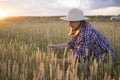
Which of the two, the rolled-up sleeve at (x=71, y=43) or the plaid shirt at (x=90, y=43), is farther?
the rolled-up sleeve at (x=71, y=43)

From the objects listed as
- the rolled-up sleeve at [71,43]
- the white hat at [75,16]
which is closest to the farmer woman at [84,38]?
the white hat at [75,16]

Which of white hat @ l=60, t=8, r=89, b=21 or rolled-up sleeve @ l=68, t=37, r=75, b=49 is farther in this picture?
rolled-up sleeve @ l=68, t=37, r=75, b=49

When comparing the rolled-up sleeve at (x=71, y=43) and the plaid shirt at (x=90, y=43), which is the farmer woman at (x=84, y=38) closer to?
the plaid shirt at (x=90, y=43)

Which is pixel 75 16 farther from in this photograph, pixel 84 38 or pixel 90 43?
pixel 90 43

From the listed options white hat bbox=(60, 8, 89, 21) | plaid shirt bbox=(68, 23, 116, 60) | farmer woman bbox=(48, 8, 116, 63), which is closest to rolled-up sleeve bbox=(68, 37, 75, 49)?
farmer woman bbox=(48, 8, 116, 63)

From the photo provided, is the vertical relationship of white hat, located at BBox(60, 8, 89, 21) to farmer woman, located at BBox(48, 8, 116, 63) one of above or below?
above

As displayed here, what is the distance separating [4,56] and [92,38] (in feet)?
4.55

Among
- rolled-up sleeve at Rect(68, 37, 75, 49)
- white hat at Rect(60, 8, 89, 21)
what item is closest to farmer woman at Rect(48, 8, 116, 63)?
white hat at Rect(60, 8, 89, 21)

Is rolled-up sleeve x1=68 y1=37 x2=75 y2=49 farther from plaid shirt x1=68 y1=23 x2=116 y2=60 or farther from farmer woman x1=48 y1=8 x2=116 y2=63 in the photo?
plaid shirt x1=68 y1=23 x2=116 y2=60

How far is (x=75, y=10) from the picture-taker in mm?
4184

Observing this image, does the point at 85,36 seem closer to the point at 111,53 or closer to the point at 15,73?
the point at 111,53

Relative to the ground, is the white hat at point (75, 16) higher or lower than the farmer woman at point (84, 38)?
higher

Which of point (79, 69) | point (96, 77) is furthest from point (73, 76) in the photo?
point (79, 69)

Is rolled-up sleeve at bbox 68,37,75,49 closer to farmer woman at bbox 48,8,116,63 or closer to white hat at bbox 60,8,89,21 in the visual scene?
farmer woman at bbox 48,8,116,63
